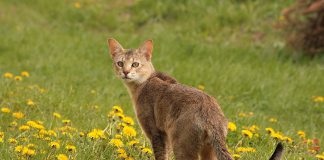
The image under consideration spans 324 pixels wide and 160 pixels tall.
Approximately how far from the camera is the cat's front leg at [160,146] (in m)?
5.22

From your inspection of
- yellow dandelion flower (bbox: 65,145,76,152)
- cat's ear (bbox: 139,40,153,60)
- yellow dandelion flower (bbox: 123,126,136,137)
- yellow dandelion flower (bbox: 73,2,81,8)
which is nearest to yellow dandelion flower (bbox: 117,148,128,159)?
yellow dandelion flower (bbox: 123,126,136,137)

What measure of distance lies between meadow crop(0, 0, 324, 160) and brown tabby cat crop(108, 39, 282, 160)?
20cm

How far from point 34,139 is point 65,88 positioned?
11.0 feet

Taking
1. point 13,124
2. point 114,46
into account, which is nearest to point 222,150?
point 114,46

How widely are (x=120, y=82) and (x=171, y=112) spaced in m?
4.82

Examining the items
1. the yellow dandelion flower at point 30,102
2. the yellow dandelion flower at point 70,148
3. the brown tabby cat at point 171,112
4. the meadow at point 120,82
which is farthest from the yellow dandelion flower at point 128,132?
the yellow dandelion flower at point 30,102

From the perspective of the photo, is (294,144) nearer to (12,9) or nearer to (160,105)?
(160,105)

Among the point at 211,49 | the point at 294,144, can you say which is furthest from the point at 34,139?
the point at 211,49

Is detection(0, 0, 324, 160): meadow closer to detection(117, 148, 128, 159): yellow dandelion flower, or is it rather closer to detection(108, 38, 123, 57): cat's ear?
detection(117, 148, 128, 159): yellow dandelion flower

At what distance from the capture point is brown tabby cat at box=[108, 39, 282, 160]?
4.44 meters

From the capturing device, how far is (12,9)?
46.1 feet

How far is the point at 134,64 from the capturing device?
595cm

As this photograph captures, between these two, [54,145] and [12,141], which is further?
[12,141]

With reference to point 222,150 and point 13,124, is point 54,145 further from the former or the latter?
point 222,150
